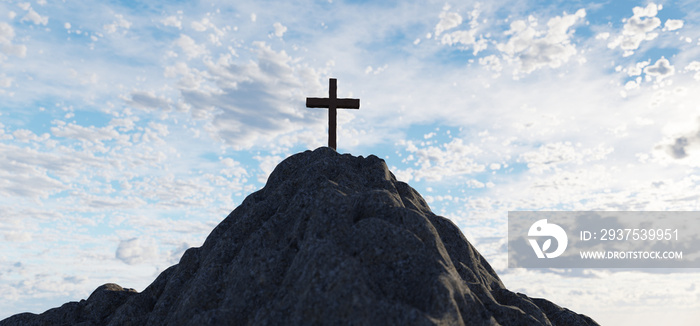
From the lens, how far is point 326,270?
46.2 feet

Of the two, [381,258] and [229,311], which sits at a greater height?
[381,258]

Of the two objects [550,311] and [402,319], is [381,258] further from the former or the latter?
[550,311]

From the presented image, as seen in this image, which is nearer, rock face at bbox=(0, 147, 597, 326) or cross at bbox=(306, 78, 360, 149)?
rock face at bbox=(0, 147, 597, 326)

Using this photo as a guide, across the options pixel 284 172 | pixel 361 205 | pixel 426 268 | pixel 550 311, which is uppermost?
pixel 284 172

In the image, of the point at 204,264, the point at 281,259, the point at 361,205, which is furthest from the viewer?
the point at 204,264

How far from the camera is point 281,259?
16281mm

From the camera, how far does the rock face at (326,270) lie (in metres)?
13.9

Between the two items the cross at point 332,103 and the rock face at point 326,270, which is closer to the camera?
the rock face at point 326,270

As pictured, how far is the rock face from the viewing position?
13.9 meters

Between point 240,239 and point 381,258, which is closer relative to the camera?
point 381,258

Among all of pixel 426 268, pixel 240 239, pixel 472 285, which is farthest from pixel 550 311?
pixel 240 239

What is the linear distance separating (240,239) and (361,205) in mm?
4905

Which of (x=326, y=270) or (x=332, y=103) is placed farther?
(x=332, y=103)

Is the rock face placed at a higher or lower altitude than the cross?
lower
